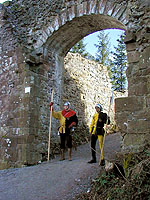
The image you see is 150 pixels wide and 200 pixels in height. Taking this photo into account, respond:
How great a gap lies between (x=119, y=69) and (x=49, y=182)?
2062cm

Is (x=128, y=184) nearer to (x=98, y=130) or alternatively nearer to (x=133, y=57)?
(x=98, y=130)

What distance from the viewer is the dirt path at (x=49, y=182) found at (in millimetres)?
4488

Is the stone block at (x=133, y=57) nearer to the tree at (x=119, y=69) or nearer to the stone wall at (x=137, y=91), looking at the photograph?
the stone wall at (x=137, y=91)

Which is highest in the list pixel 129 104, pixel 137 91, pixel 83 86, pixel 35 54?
pixel 35 54

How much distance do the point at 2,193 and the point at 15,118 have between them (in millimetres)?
3188

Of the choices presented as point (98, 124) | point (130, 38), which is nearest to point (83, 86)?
point (98, 124)

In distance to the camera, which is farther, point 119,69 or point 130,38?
point 119,69

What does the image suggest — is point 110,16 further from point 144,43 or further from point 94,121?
point 94,121

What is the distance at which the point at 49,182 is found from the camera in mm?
5047

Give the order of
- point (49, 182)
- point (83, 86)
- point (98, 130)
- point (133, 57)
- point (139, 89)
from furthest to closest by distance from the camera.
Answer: point (83, 86) → point (98, 130) → point (133, 57) → point (139, 89) → point (49, 182)

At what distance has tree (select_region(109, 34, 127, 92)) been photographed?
78.2 ft

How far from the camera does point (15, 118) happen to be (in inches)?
301

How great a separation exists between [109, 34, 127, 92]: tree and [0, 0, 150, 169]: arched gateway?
15.6m

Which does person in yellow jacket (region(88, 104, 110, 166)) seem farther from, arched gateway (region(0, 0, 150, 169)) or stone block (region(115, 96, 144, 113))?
arched gateway (region(0, 0, 150, 169))
